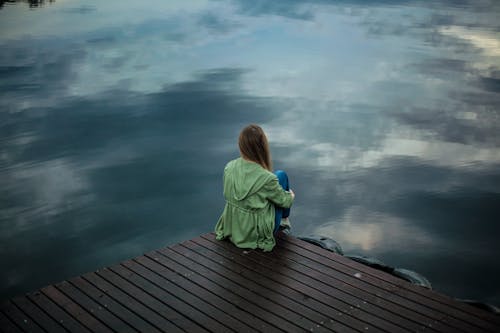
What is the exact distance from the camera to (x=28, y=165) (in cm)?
1020

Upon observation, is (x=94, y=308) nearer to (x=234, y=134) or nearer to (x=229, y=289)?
(x=229, y=289)

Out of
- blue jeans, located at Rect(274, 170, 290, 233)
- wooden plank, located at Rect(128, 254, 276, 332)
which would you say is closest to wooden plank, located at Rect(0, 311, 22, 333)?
wooden plank, located at Rect(128, 254, 276, 332)

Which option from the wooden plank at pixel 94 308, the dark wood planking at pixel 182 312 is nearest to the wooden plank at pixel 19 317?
the wooden plank at pixel 94 308

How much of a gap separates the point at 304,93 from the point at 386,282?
11.2m

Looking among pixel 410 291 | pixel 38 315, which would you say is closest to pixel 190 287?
pixel 38 315

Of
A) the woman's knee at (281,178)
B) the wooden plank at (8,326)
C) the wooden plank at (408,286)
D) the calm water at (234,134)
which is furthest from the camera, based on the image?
the calm water at (234,134)

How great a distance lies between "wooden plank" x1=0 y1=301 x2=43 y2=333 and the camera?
12.7ft

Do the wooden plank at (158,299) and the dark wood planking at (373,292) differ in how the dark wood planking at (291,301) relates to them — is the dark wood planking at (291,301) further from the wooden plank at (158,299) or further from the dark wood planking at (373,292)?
the wooden plank at (158,299)

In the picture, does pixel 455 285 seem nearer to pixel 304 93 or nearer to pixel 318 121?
pixel 318 121

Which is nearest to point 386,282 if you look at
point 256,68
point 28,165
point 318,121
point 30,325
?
point 30,325

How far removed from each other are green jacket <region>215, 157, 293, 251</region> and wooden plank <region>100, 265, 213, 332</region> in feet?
3.34

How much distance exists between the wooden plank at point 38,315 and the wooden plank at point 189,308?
30.6 inches

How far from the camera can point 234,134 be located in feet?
39.9

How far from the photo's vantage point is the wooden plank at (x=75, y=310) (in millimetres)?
3893
